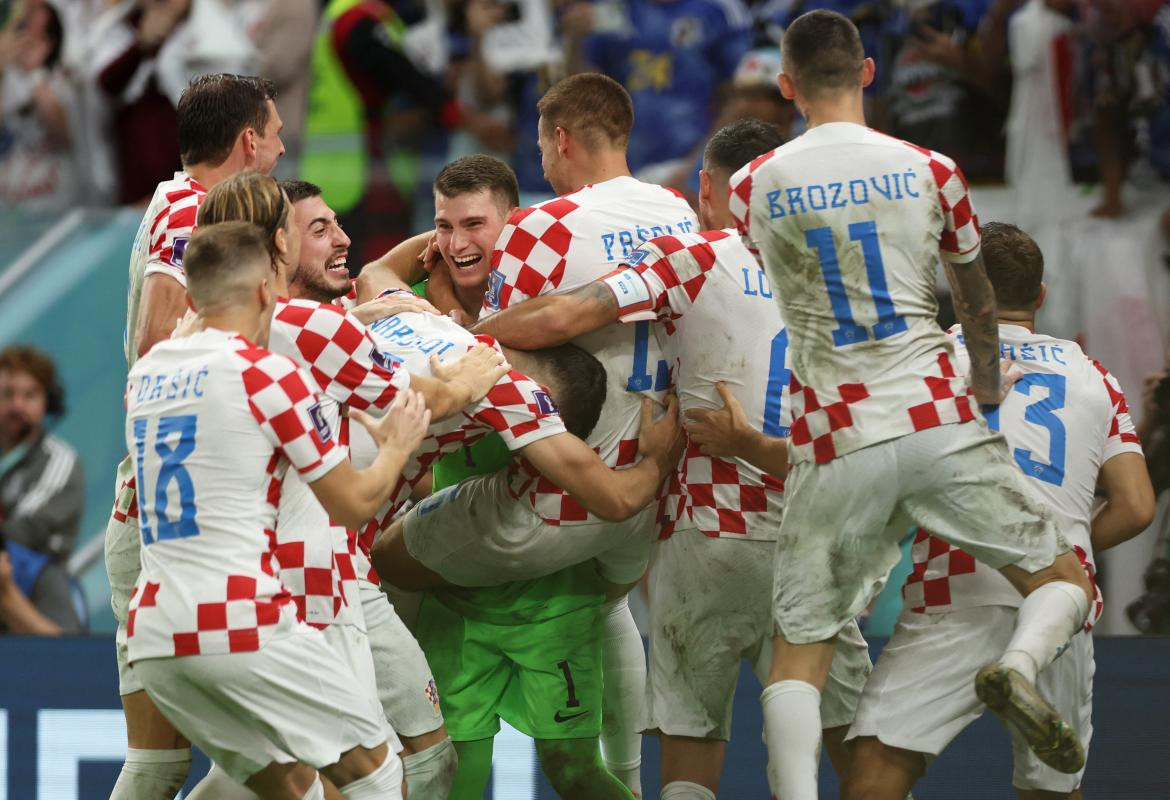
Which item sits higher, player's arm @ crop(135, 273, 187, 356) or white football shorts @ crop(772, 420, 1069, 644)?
player's arm @ crop(135, 273, 187, 356)

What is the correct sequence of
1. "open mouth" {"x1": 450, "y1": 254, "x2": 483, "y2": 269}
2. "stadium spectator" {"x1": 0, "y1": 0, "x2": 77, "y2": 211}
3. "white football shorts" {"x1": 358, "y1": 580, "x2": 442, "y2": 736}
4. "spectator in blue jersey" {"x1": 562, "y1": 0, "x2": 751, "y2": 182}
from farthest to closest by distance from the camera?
"stadium spectator" {"x1": 0, "y1": 0, "x2": 77, "y2": 211}, "spectator in blue jersey" {"x1": 562, "y1": 0, "x2": 751, "y2": 182}, "open mouth" {"x1": 450, "y1": 254, "x2": 483, "y2": 269}, "white football shorts" {"x1": 358, "y1": 580, "x2": 442, "y2": 736}

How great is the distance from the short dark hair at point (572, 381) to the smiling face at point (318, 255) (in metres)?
0.63

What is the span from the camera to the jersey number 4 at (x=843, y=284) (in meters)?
3.52

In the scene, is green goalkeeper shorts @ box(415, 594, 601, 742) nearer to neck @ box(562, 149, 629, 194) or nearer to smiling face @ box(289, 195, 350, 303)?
smiling face @ box(289, 195, 350, 303)

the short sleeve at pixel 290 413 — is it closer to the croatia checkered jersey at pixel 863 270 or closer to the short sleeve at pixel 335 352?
the short sleeve at pixel 335 352

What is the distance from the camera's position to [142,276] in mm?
4055

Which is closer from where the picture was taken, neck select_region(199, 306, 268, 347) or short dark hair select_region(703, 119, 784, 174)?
neck select_region(199, 306, 268, 347)

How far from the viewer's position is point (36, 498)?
7.91 meters

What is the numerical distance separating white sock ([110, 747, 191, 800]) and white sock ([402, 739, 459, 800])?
60 cm

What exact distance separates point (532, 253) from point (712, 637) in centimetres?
114

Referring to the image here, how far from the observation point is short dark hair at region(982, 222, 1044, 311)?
4086 mm

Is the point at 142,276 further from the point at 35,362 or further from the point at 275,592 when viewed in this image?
the point at 35,362

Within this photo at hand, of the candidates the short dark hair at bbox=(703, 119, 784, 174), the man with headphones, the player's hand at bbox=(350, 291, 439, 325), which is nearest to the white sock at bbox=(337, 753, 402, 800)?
the player's hand at bbox=(350, 291, 439, 325)

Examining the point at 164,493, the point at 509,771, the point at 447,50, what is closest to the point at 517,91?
the point at 447,50
